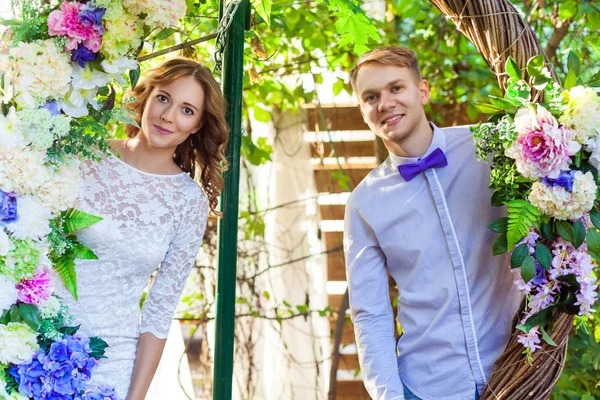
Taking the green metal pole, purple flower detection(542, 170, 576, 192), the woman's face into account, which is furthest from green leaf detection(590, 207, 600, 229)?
the woman's face

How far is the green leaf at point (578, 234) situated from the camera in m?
1.93

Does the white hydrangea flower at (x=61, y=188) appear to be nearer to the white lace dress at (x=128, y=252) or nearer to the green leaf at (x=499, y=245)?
the white lace dress at (x=128, y=252)

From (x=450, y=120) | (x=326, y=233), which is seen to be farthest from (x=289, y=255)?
(x=450, y=120)

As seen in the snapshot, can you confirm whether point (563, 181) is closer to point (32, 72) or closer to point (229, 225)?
point (229, 225)

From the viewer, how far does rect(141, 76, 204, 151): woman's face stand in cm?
212

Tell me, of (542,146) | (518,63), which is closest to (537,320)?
(542,146)

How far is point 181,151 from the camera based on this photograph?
91.3 inches

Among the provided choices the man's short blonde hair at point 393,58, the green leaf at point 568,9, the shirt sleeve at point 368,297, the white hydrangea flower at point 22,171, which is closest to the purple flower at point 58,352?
the white hydrangea flower at point 22,171

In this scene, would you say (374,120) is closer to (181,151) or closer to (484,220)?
(484,220)

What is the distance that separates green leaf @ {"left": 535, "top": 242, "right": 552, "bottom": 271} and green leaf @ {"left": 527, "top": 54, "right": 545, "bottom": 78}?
0.39 m

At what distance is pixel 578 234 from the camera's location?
1930 millimetres

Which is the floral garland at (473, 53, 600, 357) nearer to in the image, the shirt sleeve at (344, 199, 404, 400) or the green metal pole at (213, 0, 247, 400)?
the shirt sleeve at (344, 199, 404, 400)

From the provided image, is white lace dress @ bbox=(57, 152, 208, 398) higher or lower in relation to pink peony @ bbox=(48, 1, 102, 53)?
lower

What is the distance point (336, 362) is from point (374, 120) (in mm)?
2056
